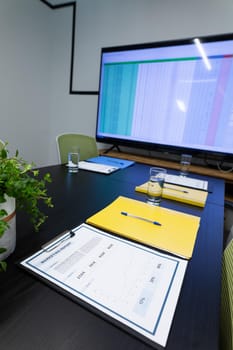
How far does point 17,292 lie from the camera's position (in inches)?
14.6

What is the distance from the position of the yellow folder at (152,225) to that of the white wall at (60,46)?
1829mm

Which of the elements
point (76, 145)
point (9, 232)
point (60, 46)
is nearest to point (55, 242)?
point (9, 232)

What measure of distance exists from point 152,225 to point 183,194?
0.38 metres

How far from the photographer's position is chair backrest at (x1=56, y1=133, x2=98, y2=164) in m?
1.77

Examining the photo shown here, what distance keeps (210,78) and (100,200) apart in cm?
141

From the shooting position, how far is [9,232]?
1.46 ft

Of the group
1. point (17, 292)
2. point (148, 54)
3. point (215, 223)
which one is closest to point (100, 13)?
point (148, 54)

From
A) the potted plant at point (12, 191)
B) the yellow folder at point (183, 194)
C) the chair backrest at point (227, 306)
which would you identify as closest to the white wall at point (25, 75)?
the yellow folder at point (183, 194)

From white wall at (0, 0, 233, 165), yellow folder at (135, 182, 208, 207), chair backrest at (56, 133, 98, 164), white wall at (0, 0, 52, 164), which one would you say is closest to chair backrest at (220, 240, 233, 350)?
yellow folder at (135, 182, 208, 207)

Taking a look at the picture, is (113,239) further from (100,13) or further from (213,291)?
(100,13)

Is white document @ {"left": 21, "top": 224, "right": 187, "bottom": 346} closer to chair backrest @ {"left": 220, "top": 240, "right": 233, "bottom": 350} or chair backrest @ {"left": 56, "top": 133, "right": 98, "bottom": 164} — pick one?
chair backrest @ {"left": 220, "top": 240, "right": 233, "bottom": 350}

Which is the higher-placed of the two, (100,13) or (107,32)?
(100,13)

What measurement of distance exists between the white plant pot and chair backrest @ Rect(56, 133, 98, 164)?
131 centimetres

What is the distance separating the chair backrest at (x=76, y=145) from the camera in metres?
1.77
